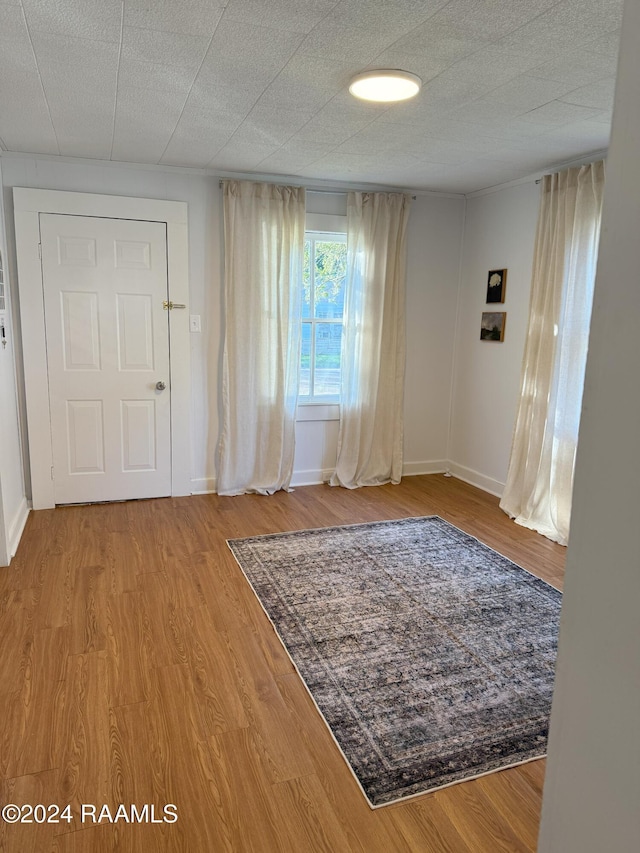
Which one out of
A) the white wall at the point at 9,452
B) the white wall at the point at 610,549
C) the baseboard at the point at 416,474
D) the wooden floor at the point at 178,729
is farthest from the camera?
the baseboard at the point at 416,474

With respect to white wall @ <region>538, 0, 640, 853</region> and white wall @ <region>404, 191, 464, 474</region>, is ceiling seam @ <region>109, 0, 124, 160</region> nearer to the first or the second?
white wall @ <region>538, 0, 640, 853</region>

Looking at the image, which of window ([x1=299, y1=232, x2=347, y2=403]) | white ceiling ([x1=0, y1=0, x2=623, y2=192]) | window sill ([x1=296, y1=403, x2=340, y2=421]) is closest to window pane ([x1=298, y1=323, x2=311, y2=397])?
window ([x1=299, y1=232, x2=347, y2=403])

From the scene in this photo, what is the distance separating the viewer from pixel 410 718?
6.82ft

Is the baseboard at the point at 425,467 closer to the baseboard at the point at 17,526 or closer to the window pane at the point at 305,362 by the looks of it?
the window pane at the point at 305,362

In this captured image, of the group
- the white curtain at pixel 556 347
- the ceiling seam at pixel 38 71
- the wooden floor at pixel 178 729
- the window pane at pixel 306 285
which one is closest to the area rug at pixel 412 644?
the wooden floor at pixel 178 729

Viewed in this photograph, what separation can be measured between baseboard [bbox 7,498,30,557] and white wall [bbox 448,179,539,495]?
3.53 m

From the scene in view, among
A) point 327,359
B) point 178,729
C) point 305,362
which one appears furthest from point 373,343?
point 178,729

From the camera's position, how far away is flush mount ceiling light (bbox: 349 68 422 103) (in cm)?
234

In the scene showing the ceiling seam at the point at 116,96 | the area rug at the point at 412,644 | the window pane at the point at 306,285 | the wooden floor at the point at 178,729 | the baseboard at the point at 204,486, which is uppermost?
the ceiling seam at the point at 116,96

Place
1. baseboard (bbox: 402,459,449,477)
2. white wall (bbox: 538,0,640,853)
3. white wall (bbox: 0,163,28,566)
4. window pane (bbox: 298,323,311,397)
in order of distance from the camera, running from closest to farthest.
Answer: white wall (bbox: 538,0,640,853)
white wall (bbox: 0,163,28,566)
window pane (bbox: 298,323,311,397)
baseboard (bbox: 402,459,449,477)

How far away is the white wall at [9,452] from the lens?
10.6 ft

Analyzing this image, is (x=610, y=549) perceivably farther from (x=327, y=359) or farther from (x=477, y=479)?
(x=477, y=479)

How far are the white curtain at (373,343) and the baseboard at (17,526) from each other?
2.35 m

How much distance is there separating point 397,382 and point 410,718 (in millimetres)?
3258
